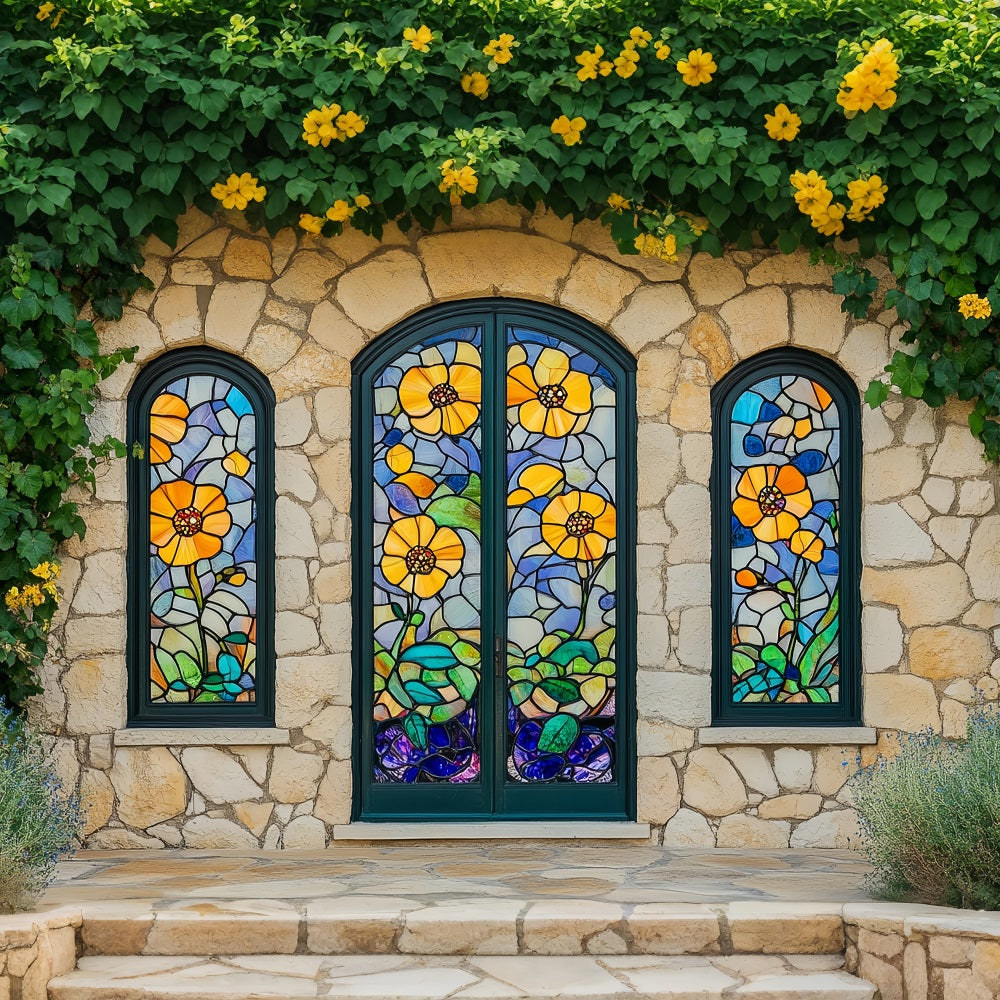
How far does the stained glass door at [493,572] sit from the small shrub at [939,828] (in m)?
1.44

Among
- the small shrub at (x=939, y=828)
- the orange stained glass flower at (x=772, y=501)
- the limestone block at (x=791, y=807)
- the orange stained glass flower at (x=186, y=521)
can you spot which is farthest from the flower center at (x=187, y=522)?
the small shrub at (x=939, y=828)

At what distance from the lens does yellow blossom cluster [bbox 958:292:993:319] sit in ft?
18.5

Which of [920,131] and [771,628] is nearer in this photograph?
[920,131]

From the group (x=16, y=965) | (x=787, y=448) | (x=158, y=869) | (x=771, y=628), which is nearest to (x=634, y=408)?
(x=787, y=448)

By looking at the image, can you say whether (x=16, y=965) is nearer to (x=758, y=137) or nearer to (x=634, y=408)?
(x=634, y=408)

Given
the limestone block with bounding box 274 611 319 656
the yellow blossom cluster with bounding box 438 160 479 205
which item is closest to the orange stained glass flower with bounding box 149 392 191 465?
the limestone block with bounding box 274 611 319 656

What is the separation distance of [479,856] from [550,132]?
3303mm

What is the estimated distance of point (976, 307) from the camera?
18.6 ft

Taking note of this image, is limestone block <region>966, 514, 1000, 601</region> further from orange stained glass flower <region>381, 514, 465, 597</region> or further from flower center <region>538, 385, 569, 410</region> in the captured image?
orange stained glass flower <region>381, 514, 465, 597</region>

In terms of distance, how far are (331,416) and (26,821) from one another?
2.26 m

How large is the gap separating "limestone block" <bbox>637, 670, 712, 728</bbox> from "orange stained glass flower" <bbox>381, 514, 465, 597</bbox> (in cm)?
107

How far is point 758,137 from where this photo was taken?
5.71 m

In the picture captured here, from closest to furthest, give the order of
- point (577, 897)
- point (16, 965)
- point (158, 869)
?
1. point (16, 965)
2. point (577, 897)
3. point (158, 869)

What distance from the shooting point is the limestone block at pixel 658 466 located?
5.98 meters
